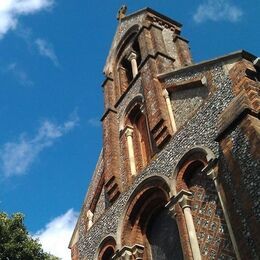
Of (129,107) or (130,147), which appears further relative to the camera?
(129,107)

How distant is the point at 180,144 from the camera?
12367mm

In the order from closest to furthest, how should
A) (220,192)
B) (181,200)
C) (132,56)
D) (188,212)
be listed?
(220,192) < (188,212) < (181,200) < (132,56)

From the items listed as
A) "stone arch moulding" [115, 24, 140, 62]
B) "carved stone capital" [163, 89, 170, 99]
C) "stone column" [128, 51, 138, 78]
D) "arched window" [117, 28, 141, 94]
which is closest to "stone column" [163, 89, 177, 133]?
"carved stone capital" [163, 89, 170, 99]

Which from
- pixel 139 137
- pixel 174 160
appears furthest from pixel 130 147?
pixel 174 160

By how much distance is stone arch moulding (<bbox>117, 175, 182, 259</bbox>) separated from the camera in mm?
12570

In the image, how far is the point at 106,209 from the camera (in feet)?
49.0

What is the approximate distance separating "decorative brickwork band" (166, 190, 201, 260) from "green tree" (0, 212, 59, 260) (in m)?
8.10

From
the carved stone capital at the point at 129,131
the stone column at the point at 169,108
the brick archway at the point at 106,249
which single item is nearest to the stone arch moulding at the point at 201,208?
the stone column at the point at 169,108

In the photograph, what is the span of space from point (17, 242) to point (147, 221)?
6.77 m

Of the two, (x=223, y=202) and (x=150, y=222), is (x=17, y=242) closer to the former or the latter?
(x=150, y=222)

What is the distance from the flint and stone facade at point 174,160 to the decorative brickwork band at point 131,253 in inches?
1.1

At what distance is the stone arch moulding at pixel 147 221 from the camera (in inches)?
495

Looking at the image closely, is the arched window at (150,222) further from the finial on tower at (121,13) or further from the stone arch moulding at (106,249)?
the finial on tower at (121,13)

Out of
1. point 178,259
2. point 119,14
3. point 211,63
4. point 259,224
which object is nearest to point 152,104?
point 211,63
